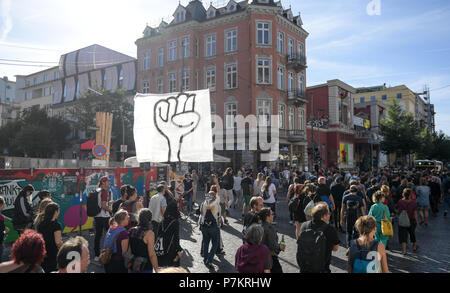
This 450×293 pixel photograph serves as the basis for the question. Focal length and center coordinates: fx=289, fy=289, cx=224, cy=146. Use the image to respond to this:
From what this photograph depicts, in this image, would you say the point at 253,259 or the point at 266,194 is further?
the point at 266,194

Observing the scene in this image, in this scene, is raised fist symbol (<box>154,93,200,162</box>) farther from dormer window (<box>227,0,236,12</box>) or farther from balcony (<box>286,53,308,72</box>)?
dormer window (<box>227,0,236,12</box>)

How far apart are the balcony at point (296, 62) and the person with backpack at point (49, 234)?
2916cm

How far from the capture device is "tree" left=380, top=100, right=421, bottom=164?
36844 mm

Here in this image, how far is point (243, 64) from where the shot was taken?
29.0m

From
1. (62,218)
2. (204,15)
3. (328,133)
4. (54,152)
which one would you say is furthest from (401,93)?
(62,218)

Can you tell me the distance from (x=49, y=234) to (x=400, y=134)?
41671 mm

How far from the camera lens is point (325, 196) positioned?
8711mm

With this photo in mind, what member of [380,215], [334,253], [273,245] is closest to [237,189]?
[334,253]

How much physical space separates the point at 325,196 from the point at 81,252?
7208 mm

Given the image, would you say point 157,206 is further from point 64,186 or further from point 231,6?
point 231,6

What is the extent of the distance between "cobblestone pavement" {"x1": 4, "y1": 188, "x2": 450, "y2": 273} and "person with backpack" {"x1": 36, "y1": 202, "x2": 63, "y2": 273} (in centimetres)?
183

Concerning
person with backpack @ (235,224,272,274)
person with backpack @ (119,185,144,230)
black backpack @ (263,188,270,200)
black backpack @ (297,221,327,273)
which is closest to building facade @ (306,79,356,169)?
black backpack @ (263,188,270,200)

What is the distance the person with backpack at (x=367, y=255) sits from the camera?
3475 millimetres
